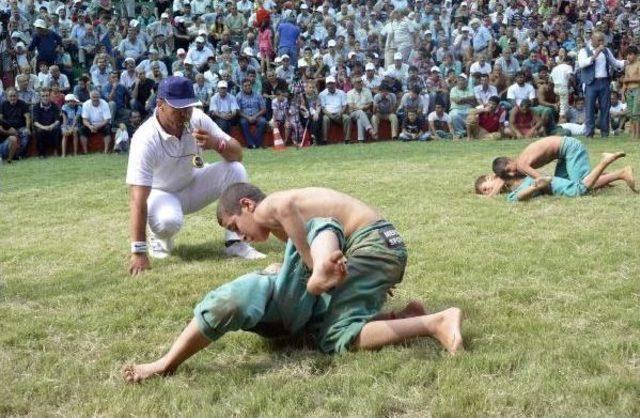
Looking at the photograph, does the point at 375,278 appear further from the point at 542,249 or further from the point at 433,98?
the point at 433,98

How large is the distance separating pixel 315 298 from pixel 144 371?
31.4 inches

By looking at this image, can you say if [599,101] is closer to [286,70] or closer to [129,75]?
[286,70]

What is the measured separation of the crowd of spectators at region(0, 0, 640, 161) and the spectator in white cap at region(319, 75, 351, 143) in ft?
0.10

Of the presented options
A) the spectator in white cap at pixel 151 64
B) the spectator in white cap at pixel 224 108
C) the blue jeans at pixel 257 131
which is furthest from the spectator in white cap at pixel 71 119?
the blue jeans at pixel 257 131

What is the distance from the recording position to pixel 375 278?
3.61m

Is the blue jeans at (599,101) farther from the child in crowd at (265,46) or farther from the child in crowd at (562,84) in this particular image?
the child in crowd at (265,46)

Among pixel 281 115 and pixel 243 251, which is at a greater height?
pixel 281 115

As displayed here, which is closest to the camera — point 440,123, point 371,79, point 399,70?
point 440,123

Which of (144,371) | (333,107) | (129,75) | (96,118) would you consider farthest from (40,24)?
(144,371)

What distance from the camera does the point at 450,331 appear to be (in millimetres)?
3383

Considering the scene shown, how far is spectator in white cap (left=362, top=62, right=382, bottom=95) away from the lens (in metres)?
17.7

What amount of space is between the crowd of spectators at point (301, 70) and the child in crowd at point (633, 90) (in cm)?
5

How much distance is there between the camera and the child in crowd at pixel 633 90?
567 inches

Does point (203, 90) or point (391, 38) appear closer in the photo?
point (203, 90)
